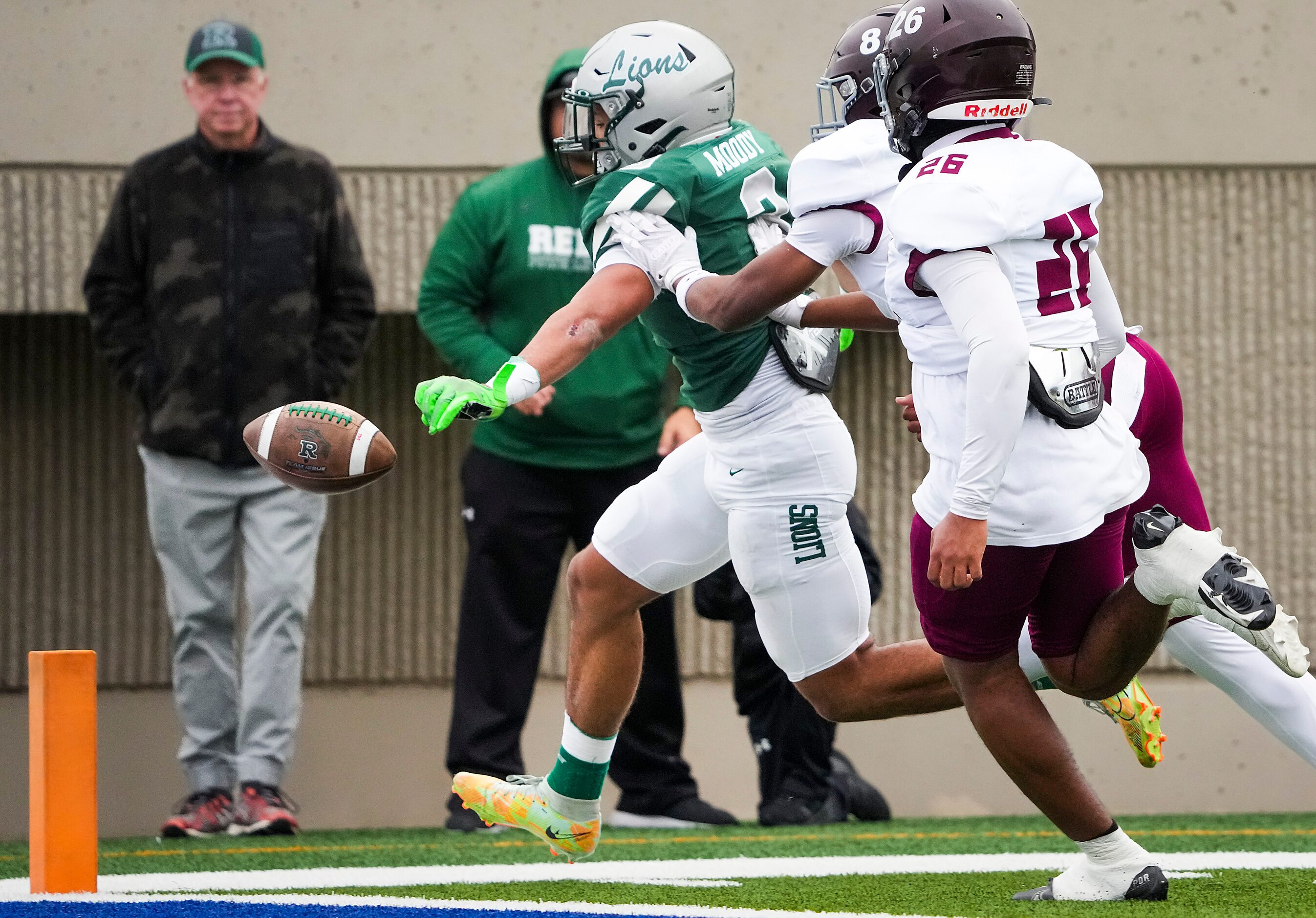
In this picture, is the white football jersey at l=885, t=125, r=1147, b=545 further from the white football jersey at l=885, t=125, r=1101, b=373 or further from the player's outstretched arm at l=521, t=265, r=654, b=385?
the player's outstretched arm at l=521, t=265, r=654, b=385

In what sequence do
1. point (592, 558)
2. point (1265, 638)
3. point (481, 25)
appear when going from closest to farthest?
point (1265, 638) < point (592, 558) < point (481, 25)

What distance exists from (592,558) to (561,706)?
2.38 meters

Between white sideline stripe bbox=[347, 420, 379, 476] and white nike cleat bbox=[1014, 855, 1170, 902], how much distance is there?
1.39 m

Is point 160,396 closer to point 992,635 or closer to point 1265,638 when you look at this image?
point 992,635

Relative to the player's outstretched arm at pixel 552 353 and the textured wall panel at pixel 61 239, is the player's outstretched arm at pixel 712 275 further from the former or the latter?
the textured wall panel at pixel 61 239

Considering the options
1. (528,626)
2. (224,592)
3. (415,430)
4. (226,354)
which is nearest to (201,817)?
(224,592)

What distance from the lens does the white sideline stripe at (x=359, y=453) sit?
3.20 m

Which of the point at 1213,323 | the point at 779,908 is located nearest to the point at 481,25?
the point at 1213,323

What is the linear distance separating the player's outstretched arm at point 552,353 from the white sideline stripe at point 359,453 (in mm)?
255

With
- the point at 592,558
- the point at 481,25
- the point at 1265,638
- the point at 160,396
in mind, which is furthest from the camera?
the point at 481,25

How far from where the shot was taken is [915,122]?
2.81m

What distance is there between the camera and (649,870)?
11.9ft

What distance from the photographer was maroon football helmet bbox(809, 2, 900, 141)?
3168 mm

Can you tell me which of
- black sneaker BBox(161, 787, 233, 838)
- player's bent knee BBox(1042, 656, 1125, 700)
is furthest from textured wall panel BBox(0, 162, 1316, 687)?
player's bent knee BBox(1042, 656, 1125, 700)
